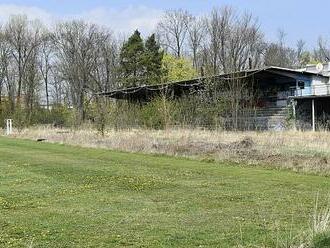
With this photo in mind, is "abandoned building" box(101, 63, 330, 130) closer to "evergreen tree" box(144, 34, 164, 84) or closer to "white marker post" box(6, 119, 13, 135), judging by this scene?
"white marker post" box(6, 119, 13, 135)

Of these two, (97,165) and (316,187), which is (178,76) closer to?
(97,165)

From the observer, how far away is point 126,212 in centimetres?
976

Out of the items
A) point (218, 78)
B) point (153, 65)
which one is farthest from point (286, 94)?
point (153, 65)

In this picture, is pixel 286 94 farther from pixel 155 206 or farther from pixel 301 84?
pixel 155 206

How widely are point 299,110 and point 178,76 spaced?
3035 centimetres

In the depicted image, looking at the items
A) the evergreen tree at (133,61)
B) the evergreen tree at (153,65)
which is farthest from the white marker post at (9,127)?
the evergreen tree at (153,65)

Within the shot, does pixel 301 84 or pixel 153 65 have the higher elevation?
pixel 153 65

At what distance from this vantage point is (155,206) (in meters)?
10.5

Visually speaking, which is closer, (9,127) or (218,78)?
(218,78)

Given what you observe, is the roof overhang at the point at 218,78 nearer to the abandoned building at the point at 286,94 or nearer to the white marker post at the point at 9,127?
the abandoned building at the point at 286,94

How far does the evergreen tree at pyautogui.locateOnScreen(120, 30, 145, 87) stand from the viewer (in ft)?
266

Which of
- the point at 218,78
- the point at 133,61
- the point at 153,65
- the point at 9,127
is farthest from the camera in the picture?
the point at 133,61

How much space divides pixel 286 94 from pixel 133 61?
33268 millimetres

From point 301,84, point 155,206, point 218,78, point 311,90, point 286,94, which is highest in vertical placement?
point 218,78
